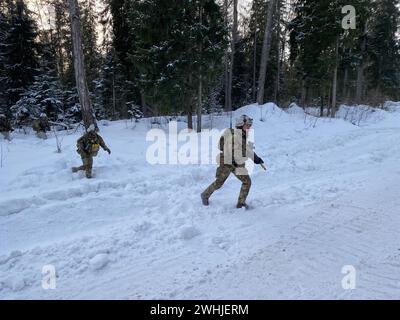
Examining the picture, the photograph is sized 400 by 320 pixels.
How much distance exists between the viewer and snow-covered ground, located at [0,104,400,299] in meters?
4.29

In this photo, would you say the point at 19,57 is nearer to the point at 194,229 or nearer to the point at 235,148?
the point at 235,148

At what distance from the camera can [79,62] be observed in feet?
42.0

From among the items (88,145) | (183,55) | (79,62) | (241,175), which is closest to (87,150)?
(88,145)

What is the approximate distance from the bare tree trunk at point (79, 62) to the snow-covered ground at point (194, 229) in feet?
10.1

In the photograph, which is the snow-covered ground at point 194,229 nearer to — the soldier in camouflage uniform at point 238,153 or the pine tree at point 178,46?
the soldier in camouflage uniform at point 238,153

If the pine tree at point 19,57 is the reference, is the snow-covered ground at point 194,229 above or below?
below

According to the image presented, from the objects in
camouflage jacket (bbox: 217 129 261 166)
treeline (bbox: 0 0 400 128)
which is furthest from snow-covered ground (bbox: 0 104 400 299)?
treeline (bbox: 0 0 400 128)

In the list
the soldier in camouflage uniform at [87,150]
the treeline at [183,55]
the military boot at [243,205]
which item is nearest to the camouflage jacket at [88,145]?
the soldier in camouflage uniform at [87,150]

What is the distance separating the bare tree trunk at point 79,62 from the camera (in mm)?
12140

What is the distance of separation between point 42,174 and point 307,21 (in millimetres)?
18707

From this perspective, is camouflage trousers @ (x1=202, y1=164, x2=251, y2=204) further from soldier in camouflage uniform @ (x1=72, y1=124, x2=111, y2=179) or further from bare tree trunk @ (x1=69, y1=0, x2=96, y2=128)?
bare tree trunk @ (x1=69, y1=0, x2=96, y2=128)

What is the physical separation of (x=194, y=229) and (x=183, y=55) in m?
9.51

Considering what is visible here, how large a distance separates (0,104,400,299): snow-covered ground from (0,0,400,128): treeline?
5.01 metres
